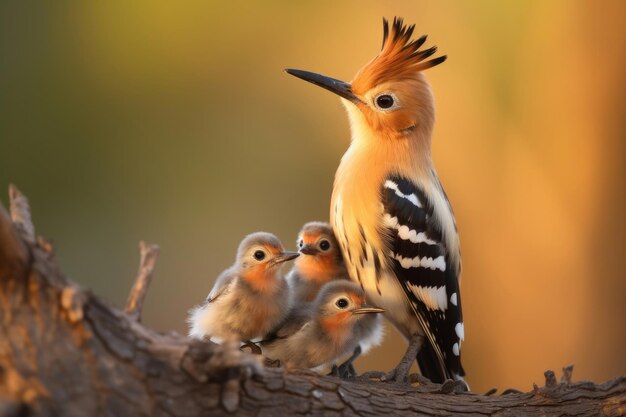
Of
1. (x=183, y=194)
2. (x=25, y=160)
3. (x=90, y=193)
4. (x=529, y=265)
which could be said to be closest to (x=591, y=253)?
(x=529, y=265)

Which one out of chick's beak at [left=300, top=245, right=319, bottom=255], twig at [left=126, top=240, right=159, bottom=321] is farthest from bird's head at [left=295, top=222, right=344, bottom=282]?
twig at [left=126, top=240, right=159, bottom=321]

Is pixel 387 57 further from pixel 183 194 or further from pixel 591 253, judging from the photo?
pixel 183 194

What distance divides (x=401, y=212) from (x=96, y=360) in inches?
60.5

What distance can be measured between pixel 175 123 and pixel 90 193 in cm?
83

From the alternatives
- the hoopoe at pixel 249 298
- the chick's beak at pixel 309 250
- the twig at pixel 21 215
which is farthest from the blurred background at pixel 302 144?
the twig at pixel 21 215

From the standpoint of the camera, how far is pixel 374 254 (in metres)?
3.46

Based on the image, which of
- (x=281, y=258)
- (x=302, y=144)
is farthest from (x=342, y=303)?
(x=302, y=144)

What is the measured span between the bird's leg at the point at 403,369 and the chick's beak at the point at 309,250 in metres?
0.48

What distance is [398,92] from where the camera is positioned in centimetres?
359

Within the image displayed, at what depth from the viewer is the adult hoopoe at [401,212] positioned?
344 cm

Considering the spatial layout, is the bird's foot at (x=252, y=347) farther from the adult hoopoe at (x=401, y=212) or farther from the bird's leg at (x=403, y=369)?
the adult hoopoe at (x=401, y=212)

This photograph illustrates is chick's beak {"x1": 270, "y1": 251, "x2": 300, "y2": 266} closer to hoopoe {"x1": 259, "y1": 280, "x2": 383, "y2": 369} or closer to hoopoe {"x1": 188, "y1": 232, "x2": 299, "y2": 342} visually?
hoopoe {"x1": 188, "y1": 232, "x2": 299, "y2": 342}

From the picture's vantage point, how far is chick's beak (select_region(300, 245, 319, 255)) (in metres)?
3.53

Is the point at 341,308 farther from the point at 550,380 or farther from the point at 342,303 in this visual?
the point at 550,380
